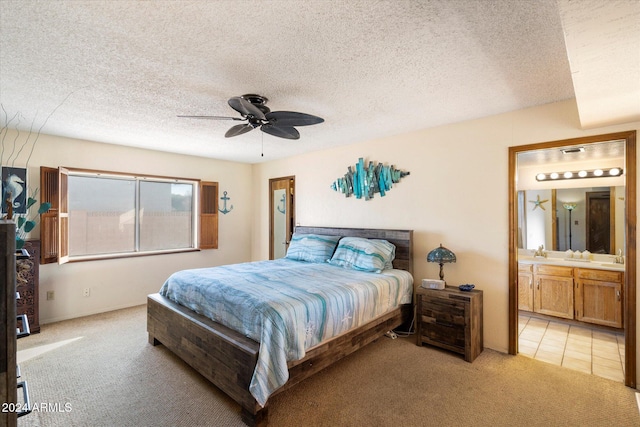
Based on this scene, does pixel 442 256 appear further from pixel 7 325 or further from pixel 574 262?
pixel 7 325

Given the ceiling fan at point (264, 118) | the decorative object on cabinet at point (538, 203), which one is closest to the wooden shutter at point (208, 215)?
the ceiling fan at point (264, 118)

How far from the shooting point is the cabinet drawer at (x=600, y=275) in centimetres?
337

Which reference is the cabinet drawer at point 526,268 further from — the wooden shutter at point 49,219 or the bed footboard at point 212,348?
the wooden shutter at point 49,219

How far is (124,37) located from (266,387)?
7.53 ft

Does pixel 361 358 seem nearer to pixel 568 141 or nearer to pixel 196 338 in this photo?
pixel 196 338

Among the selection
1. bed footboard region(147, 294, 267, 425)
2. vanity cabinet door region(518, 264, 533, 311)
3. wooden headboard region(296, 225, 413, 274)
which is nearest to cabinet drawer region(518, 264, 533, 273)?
vanity cabinet door region(518, 264, 533, 311)

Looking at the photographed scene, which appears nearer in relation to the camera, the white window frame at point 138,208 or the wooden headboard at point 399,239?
the wooden headboard at point 399,239

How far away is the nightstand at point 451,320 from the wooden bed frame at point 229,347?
1.06ft

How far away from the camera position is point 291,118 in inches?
94.0

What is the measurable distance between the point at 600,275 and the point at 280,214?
457 cm

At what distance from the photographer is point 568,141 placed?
2688 mm

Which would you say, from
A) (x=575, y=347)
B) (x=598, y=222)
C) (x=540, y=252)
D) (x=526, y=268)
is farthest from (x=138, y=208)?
(x=598, y=222)

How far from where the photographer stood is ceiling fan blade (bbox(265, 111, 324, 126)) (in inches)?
91.6

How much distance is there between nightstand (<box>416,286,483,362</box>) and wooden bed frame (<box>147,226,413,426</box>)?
0.32 m
